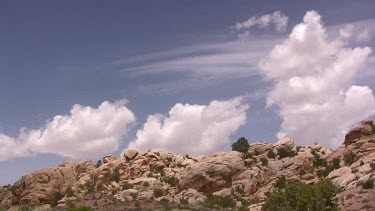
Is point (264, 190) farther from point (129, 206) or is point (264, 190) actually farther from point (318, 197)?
point (318, 197)

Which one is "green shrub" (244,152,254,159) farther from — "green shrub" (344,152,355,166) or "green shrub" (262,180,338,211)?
"green shrub" (262,180,338,211)

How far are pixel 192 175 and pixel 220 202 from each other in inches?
408

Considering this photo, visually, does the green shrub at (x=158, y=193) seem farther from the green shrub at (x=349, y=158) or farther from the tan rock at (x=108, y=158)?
the green shrub at (x=349, y=158)

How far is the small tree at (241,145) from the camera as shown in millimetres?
81188

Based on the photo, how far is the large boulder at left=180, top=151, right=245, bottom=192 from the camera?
69938 mm

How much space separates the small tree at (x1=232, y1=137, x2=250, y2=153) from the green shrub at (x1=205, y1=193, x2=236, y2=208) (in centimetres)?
1851

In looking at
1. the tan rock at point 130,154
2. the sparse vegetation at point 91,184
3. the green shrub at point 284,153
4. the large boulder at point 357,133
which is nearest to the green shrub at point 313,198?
the large boulder at point 357,133

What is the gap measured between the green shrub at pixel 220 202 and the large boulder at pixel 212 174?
17.5 feet

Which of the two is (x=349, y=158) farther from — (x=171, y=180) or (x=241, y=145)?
(x=171, y=180)

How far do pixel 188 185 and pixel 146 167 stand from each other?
15.1m

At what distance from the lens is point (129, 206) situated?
57156mm

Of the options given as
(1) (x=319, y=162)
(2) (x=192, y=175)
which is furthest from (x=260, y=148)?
(2) (x=192, y=175)

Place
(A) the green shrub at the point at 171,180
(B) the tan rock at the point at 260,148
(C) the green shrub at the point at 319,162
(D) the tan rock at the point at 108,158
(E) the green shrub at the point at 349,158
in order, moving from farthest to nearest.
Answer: (D) the tan rock at the point at 108,158 → (B) the tan rock at the point at 260,148 → (A) the green shrub at the point at 171,180 → (C) the green shrub at the point at 319,162 → (E) the green shrub at the point at 349,158

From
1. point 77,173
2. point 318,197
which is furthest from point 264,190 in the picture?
point 77,173
